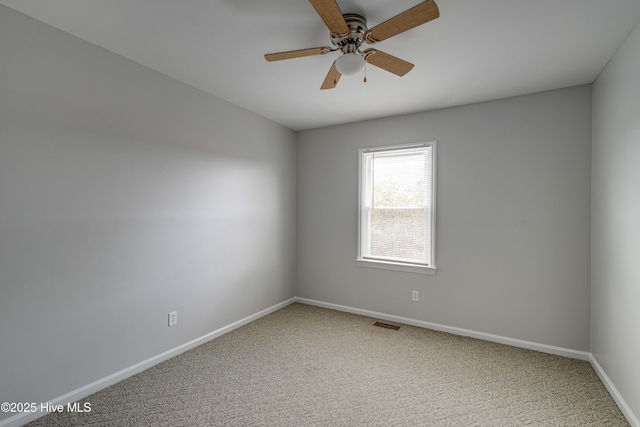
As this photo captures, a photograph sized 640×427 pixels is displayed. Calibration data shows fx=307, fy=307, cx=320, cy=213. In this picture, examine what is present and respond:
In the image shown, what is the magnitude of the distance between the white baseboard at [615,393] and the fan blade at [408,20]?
266 cm

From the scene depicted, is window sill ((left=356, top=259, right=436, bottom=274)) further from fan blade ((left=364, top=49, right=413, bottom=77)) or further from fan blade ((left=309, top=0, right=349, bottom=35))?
fan blade ((left=309, top=0, right=349, bottom=35))

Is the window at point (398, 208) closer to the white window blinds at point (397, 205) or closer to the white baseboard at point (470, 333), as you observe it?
the white window blinds at point (397, 205)

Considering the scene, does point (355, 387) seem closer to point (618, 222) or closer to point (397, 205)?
point (397, 205)

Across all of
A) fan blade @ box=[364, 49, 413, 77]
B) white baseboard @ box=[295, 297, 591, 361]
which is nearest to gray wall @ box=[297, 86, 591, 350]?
white baseboard @ box=[295, 297, 591, 361]

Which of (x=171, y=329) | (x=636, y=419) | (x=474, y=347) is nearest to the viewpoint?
(x=636, y=419)

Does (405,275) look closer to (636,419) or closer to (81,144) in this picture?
(636,419)

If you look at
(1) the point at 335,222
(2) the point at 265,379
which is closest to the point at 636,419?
(2) the point at 265,379

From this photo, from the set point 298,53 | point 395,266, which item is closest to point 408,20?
point 298,53

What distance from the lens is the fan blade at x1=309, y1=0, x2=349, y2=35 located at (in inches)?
57.5

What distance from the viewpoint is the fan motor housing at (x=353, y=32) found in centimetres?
183

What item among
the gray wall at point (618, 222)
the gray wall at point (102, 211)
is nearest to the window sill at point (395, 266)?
the gray wall at point (618, 222)

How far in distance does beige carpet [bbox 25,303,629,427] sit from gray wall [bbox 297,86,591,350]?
388 mm

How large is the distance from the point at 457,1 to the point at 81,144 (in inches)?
102

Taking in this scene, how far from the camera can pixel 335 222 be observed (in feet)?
13.6
